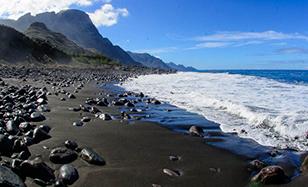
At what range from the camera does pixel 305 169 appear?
6.94 meters

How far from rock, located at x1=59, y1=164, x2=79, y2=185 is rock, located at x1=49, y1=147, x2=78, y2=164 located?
1.65ft

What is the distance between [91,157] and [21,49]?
208 ft

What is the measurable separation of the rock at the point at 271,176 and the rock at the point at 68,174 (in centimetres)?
279

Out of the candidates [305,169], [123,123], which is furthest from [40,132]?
[305,169]

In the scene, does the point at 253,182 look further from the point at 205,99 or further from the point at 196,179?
the point at 205,99

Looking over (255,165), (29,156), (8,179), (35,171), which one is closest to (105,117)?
(29,156)

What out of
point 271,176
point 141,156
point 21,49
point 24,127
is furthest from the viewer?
point 21,49

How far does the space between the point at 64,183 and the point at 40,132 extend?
2547mm

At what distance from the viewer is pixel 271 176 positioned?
6.28 metres

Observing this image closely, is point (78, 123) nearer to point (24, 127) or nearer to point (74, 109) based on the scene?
point (24, 127)

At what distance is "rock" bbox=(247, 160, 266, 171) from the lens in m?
7.02

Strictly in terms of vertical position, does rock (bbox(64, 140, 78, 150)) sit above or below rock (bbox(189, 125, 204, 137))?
above

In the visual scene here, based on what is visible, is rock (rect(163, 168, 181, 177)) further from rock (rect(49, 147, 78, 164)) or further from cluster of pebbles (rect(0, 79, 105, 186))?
rock (rect(49, 147, 78, 164))

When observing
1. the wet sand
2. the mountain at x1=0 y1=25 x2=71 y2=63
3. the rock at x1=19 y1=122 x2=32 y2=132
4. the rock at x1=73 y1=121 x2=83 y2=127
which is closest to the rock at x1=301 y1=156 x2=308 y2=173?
the wet sand
